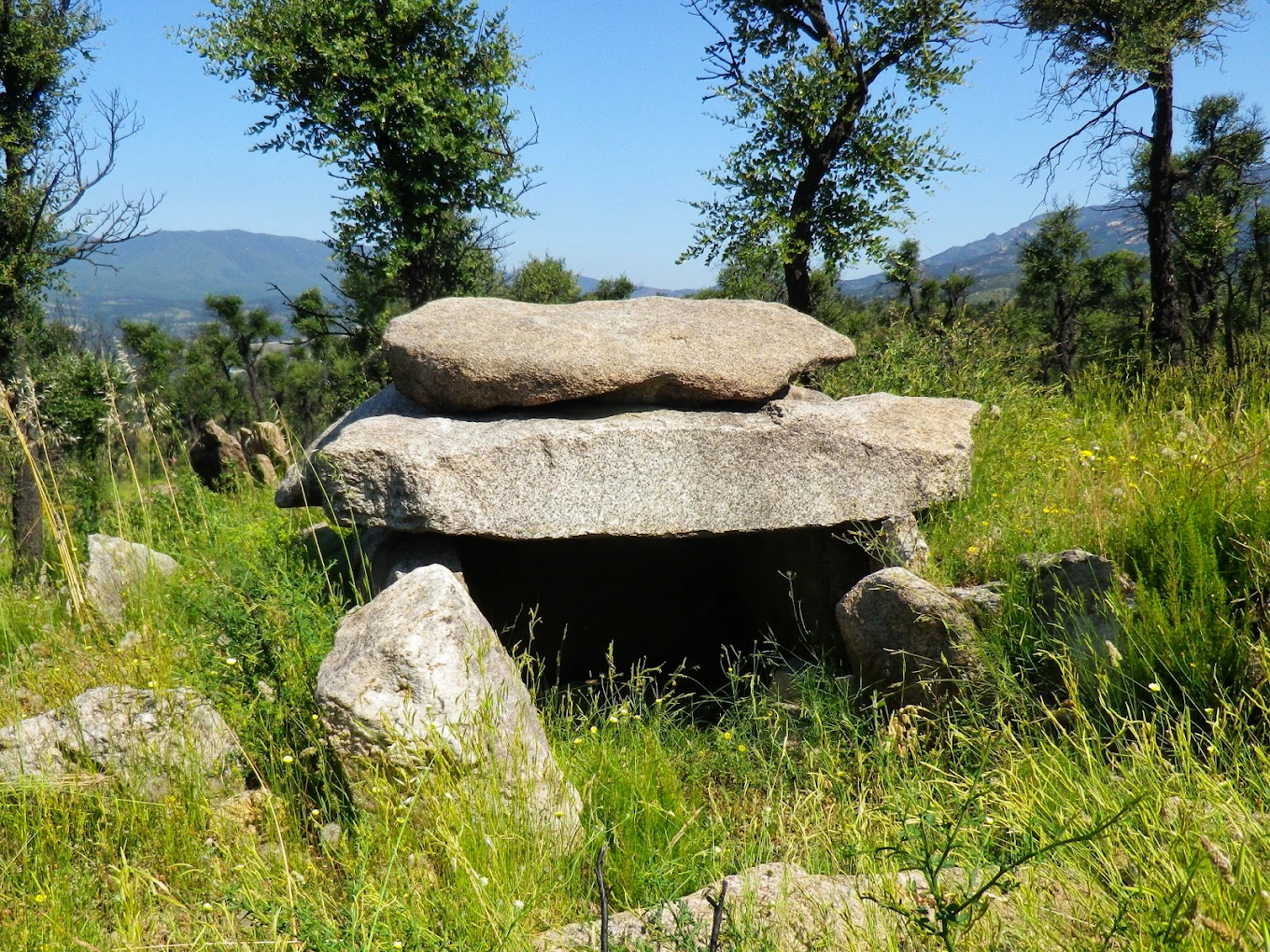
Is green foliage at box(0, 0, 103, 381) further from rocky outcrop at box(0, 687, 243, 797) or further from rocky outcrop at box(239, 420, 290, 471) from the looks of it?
rocky outcrop at box(0, 687, 243, 797)

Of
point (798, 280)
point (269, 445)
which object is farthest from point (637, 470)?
point (269, 445)

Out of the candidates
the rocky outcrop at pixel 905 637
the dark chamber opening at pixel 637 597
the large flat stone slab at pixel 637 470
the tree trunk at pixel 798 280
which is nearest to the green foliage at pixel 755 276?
the tree trunk at pixel 798 280

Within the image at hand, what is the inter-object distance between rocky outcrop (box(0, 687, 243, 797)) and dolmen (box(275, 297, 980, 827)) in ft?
4.84

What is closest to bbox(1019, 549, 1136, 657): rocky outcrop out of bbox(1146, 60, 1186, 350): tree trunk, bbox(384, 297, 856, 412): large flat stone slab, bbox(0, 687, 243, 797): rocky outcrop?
bbox(384, 297, 856, 412): large flat stone slab

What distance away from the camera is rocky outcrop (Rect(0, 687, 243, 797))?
11.0 ft

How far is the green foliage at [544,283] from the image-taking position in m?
20.7

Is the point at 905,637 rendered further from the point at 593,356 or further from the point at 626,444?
the point at 593,356

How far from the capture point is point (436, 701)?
3.33 metres

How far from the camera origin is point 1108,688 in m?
3.42

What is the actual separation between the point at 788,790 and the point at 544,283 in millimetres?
19370

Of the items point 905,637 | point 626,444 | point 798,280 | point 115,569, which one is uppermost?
point 798,280

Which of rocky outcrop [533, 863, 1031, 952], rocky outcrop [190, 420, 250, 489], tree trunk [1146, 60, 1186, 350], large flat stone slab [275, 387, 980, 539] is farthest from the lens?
rocky outcrop [190, 420, 250, 489]

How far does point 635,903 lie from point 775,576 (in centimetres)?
379

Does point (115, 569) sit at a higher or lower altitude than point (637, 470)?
lower
